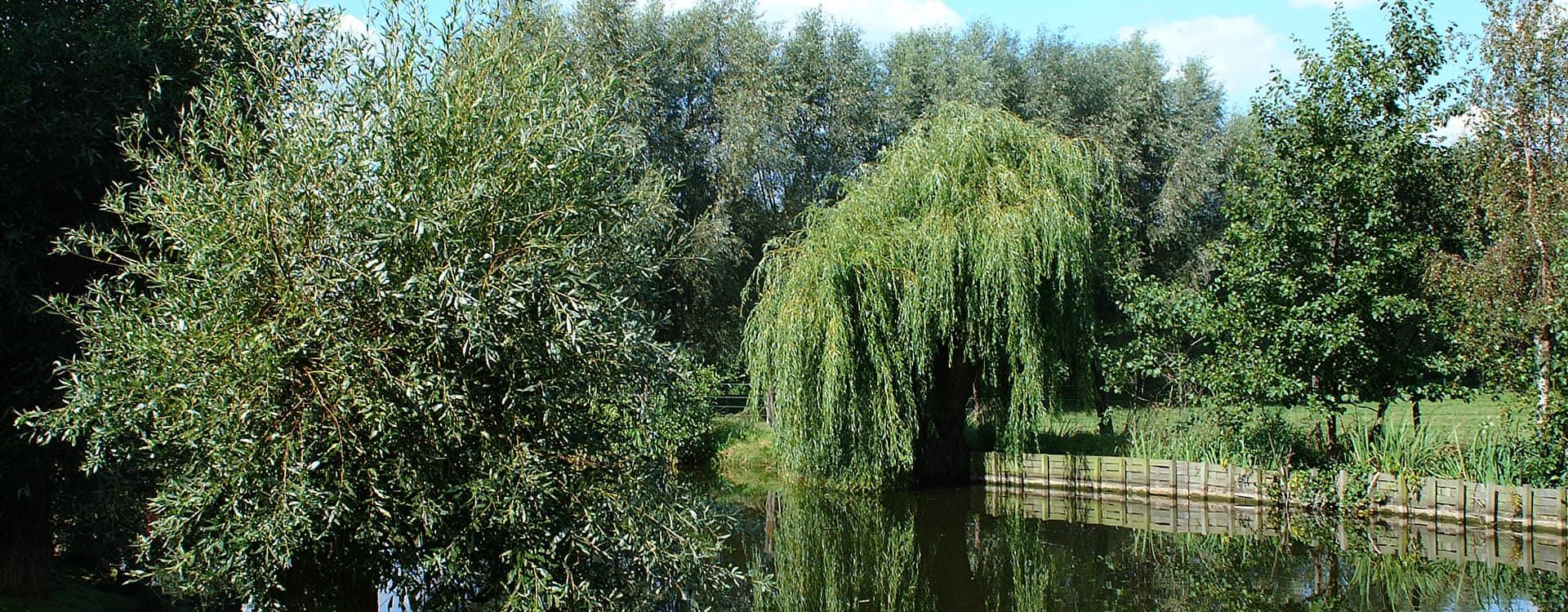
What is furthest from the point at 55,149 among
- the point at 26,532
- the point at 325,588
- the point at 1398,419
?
the point at 1398,419

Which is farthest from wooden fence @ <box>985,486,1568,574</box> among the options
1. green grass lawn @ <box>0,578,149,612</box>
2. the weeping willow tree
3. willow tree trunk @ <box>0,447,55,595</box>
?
willow tree trunk @ <box>0,447,55,595</box>

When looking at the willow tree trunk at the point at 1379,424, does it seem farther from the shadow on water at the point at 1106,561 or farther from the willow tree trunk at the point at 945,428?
the willow tree trunk at the point at 945,428

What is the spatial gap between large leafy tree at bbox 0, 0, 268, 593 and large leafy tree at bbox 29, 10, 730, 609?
40 centimetres

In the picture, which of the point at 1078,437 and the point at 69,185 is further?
the point at 1078,437

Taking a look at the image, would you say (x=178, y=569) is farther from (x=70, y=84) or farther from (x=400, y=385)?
(x=70, y=84)

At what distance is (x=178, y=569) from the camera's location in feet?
18.8

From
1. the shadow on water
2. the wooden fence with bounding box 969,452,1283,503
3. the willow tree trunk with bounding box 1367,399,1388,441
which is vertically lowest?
the shadow on water

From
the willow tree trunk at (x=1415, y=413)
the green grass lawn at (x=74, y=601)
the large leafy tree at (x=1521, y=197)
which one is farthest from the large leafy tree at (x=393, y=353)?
the willow tree trunk at (x=1415, y=413)

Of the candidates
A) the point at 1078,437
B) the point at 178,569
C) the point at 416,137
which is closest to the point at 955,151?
the point at 1078,437

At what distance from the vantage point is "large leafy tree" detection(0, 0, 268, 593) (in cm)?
661

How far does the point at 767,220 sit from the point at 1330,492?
40.1ft

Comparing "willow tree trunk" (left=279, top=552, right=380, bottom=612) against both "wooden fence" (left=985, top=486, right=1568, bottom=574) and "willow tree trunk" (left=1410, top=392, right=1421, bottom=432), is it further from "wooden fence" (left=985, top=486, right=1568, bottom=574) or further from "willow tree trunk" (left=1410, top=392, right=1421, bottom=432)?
"willow tree trunk" (left=1410, top=392, right=1421, bottom=432)

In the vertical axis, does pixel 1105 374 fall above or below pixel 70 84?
below

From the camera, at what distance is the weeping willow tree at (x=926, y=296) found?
51.0 ft
